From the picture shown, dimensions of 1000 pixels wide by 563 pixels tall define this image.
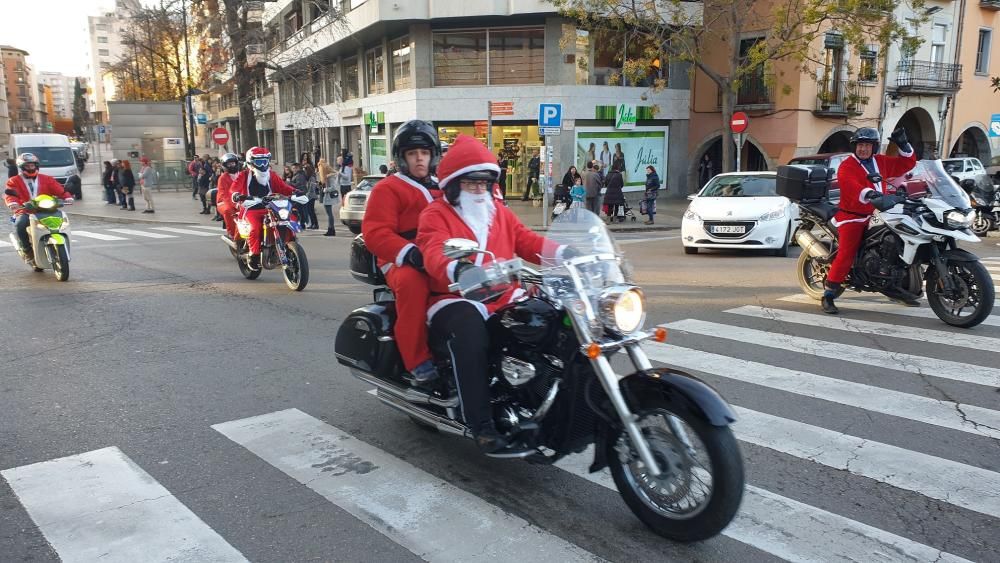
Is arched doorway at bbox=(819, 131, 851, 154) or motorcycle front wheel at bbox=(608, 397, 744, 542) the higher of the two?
arched doorway at bbox=(819, 131, 851, 154)

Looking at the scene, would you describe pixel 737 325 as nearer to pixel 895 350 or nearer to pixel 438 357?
pixel 895 350

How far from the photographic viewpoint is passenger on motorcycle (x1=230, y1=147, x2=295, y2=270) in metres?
10.5

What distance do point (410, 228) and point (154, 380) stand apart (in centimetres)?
283

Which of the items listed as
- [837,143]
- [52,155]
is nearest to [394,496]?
[837,143]

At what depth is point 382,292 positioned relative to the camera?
4.93m

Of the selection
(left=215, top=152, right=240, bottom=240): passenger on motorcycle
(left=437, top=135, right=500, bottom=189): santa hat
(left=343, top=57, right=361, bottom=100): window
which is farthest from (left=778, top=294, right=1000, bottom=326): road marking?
(left=343, top=57, right=361, bottom=100): window

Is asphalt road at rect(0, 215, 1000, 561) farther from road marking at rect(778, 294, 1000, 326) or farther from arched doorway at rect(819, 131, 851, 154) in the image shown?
arched doorway at rect(819, 131, 851, 154)

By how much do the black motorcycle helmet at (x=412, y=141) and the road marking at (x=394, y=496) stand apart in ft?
5.95

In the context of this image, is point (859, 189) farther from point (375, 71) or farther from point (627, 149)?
point (375, 71)

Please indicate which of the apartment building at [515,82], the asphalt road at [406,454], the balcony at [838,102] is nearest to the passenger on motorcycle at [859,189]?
the asphalt road at [406,454]

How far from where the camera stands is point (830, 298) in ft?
26.4

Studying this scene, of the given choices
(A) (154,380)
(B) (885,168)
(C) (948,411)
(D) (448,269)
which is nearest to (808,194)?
(B) (885,168)

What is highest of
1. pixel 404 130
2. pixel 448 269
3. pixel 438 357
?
pixel 404 130

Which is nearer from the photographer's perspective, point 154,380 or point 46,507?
point 46,507
